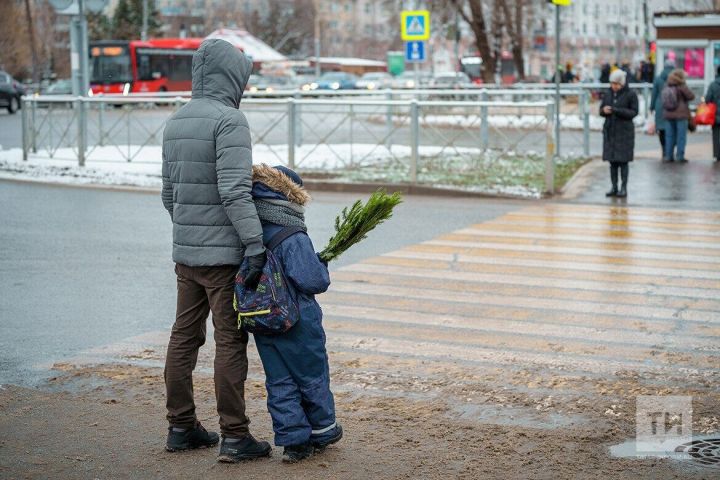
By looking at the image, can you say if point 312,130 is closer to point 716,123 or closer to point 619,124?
point 619,124

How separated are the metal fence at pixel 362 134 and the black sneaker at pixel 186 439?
34.7 ft

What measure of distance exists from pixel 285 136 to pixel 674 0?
57798mm

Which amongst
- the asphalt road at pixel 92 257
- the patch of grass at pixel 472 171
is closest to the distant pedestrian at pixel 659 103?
the patch of grass at pixel 472 171

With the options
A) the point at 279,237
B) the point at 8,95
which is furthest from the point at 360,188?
the point at 8,95

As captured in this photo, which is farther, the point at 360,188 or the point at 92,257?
the point at 360,188

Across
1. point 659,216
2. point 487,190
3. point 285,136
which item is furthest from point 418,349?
point 285,136

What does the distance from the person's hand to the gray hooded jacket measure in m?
0.05

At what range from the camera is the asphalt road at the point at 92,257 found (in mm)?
8328

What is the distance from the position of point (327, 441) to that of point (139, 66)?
52019 millimetres

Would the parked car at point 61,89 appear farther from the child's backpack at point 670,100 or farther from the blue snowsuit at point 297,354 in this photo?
the blue snowsuit at point 297,354

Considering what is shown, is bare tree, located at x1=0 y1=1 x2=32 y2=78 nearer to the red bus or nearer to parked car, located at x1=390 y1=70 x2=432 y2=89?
the red bus

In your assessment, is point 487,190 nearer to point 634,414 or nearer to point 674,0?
point 634,414

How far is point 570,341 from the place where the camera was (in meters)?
7.98
